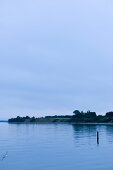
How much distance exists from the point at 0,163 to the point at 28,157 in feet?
28.1

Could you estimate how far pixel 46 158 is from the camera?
68500 mm

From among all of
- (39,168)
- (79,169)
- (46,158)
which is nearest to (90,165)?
(79,169)

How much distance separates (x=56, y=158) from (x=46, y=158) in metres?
1.88

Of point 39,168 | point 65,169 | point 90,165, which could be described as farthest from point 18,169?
point 90,165

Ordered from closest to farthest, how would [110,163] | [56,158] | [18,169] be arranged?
[18,169] < [110,163] < [56,158]

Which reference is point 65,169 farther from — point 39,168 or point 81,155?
point 81,155

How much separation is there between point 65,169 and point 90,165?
5.07 metres

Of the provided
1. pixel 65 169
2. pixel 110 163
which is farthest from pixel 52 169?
pixel 110 163

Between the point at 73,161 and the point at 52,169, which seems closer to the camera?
the point at 52,169

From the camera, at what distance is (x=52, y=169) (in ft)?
180

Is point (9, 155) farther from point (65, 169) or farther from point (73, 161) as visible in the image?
point (65, 169)

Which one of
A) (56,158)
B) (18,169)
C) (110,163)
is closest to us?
(18,169)

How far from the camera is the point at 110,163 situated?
60.8 metres

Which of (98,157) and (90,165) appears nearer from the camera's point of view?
(90,165)
